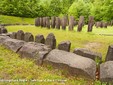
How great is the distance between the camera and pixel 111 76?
5.23 meters

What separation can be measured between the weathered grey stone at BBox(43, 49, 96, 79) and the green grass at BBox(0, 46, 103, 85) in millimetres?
159

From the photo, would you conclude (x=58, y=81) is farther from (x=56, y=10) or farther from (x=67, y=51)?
(x=56, y=10)

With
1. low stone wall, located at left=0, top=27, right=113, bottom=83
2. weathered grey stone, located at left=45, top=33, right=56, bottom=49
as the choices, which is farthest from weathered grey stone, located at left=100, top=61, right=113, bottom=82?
weathered grey stone, located at left=45, top=33, right=56, bottom=49

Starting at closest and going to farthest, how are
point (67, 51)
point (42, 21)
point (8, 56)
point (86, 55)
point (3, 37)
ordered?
point (86, 55)
point (67, 51)
point (8, 56)
point (3, 37)
point (42, 21)

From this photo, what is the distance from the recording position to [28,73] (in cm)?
595

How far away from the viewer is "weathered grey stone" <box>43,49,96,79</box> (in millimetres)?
5586

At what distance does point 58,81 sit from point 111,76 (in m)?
1.31

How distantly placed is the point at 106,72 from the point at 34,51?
2510mm

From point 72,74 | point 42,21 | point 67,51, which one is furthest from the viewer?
point 42,21

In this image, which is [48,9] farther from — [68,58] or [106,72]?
[106,72]

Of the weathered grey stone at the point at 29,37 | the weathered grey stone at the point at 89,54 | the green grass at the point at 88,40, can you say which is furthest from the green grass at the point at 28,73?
the green grass at the point at 88,40

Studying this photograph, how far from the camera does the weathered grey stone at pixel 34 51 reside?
260 inches

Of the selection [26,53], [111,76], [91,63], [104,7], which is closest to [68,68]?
[91,63]

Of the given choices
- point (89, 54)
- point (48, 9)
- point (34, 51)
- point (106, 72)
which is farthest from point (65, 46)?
point (48, 9)
